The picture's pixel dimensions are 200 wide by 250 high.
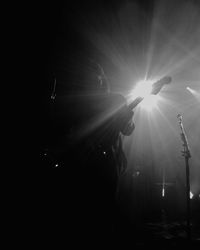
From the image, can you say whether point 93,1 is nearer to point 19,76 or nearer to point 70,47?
point 70,47

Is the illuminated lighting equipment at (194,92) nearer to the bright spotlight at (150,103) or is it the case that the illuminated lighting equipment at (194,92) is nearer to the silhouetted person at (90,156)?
the bright spotlight at (150,103)

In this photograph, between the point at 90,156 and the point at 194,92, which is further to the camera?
the point at 194,92

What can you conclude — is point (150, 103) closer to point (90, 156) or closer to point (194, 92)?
point (194, 92)

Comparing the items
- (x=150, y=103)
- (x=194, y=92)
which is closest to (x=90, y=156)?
(x=150, y=103)

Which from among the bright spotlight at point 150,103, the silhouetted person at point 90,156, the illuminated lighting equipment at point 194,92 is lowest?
the silhouetted person at point 90,156

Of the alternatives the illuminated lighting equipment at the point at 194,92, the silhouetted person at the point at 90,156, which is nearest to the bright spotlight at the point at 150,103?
the illuminated lighting equipment at the point at 194,92

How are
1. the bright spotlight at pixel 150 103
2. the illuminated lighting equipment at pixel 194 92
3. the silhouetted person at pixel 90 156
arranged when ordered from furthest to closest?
the bright spotlight at pixel 150 103
the illuminated lighting equipment at pixel 194 92
the silhouetted person at pixel 90 156

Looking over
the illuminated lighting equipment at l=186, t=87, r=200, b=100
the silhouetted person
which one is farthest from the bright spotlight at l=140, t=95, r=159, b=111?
the silhouetted person

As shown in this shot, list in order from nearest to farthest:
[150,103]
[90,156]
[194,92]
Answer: [90,156] → [194,92] → [150,103]

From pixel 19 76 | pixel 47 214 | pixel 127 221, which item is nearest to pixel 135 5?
pixel 19 76

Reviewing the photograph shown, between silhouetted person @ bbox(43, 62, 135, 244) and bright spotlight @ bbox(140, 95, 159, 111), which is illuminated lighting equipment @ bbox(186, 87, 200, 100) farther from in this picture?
silhouetted person @ bbox(43, 62, 135, 244)

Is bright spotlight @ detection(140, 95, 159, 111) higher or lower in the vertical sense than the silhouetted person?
higher

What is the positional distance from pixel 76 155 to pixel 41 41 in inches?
58.1

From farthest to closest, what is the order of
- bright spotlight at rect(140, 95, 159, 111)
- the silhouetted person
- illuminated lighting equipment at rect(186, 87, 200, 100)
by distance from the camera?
bright spotlight at rect(140, 95, 159, 111) < illuminated lighting equipment at rect(186, 87, 200, 100) < the silhouetted person
